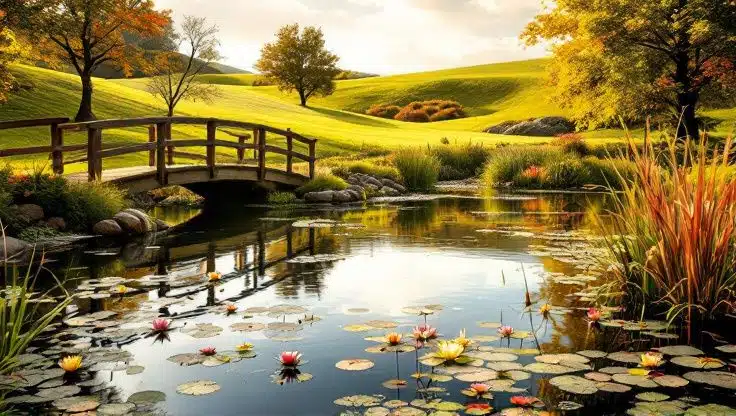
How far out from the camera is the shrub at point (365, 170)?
25.4 meters

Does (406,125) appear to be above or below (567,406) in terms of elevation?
above

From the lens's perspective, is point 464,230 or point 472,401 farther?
point 464,230

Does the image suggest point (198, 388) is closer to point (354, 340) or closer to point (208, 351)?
point (208, 351)

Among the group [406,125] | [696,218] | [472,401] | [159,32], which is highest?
[159,32]

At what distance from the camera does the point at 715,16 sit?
29.0m

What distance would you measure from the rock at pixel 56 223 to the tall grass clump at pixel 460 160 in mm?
20969

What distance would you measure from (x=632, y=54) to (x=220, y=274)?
24.7m

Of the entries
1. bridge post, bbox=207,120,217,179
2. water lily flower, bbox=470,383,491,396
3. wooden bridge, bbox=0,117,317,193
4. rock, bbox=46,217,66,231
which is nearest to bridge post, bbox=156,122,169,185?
wooden bridge, bbox=0,117,317,193

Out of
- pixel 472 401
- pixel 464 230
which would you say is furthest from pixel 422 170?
pixel 472 401

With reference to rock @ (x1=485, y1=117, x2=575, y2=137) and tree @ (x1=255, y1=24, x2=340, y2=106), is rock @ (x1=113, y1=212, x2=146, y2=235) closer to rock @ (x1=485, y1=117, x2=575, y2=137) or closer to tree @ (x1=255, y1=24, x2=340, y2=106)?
rock @ (x1=485, y1=117, x2=575, y2=137)

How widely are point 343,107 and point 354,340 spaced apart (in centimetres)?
7409

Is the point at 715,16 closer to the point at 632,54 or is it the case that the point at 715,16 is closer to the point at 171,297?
the point at 632,54

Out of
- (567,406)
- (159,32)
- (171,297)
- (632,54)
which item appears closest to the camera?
(567,406)

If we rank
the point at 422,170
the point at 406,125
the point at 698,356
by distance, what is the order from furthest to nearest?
the point at 406,125, the point at 422,170, the point at 698,356
